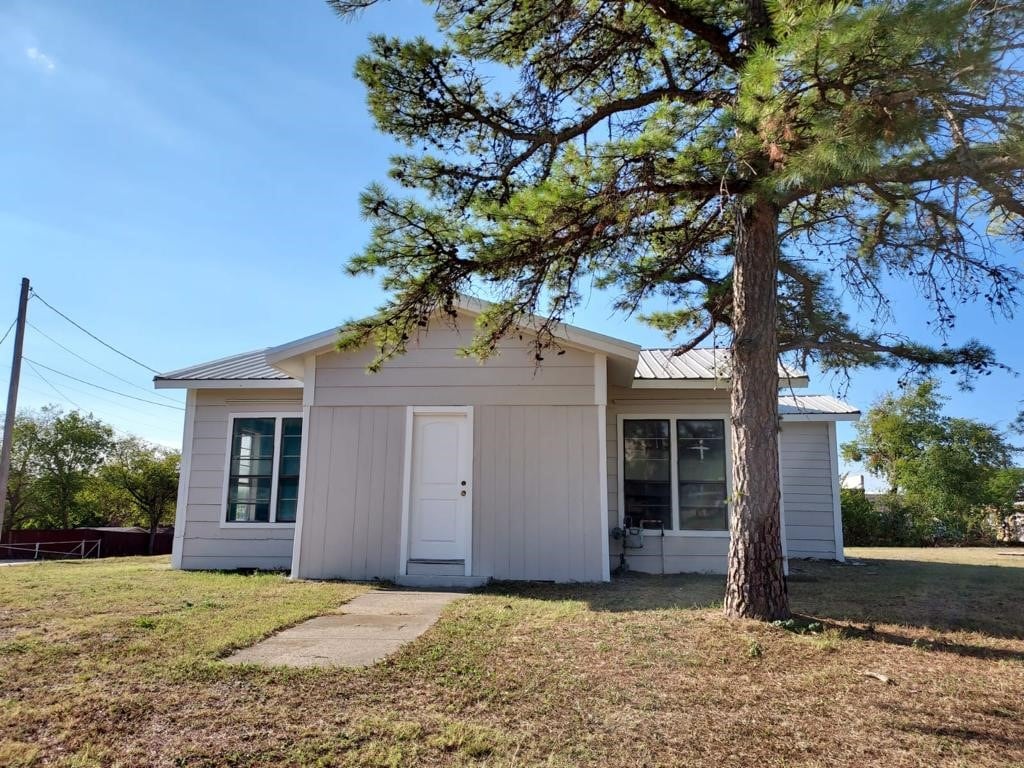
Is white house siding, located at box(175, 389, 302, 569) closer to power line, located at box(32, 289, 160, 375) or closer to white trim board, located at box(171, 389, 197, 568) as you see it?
white trim board, located at box(171, 389, 197, 568)

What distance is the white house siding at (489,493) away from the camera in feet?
25.0

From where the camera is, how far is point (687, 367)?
9383 mm

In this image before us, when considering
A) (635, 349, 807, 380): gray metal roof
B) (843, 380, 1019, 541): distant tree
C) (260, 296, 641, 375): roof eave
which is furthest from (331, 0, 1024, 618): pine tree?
(843, 380, 1019, 541): distant tree

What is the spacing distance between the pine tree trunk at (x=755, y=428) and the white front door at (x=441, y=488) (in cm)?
364

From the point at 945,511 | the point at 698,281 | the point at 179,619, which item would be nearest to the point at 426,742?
the point at 179,619

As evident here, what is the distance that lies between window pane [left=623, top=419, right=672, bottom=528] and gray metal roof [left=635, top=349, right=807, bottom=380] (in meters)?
0.70

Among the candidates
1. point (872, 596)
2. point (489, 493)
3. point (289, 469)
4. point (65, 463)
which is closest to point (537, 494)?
point (489, 493)

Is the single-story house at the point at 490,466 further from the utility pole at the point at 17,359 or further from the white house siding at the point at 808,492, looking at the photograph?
the utility pole at the point at 17,359

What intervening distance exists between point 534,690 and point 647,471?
5.91m

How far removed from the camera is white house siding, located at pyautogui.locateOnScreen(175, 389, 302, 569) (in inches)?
364

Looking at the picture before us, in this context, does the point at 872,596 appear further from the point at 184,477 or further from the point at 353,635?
the point at 184,477

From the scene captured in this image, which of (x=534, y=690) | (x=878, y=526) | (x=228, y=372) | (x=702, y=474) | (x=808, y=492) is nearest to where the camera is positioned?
(x=534, y=690)

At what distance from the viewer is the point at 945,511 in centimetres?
1711

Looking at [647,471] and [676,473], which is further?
[647,471]
